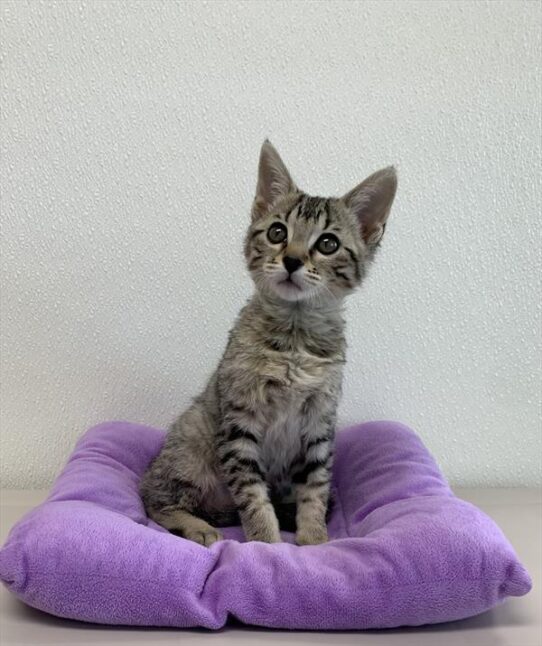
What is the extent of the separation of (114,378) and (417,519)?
3.11 feet

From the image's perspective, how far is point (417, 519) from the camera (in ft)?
3.42

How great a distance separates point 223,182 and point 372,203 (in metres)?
0.49

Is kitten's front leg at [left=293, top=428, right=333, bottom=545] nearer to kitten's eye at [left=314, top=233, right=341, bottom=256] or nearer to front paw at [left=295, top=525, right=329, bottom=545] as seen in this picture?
front paw at [left=295, top=525, right=329, bottom=545]

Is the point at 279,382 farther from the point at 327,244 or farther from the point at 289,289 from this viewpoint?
the point at 327,244

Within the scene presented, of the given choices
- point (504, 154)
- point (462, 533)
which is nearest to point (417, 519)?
point (462, 533)

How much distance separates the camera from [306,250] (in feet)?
3.87

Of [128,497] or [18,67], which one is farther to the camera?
[18,67]

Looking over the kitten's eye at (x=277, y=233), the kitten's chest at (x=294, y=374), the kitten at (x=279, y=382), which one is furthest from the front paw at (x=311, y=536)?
the kitten's eye at (x=277, y=233)

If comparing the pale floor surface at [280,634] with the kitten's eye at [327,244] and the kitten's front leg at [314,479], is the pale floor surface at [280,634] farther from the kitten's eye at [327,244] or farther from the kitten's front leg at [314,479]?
the kitten's eye at [327,244]

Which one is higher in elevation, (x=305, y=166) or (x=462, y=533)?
(x=305, y=166)

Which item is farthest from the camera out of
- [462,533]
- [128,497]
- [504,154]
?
[504,154]

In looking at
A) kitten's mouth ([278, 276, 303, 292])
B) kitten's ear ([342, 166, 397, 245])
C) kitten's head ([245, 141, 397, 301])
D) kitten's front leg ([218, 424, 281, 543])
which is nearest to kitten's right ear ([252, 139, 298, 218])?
kitten's head ([245, 141, 397, 301])

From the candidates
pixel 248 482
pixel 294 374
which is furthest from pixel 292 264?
pixel 248 482

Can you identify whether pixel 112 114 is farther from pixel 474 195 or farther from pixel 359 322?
pixel 474 195
